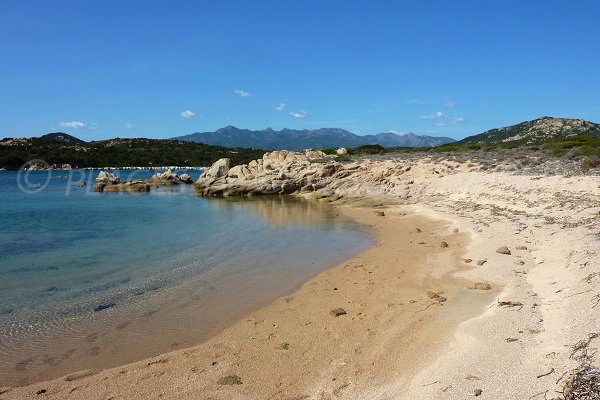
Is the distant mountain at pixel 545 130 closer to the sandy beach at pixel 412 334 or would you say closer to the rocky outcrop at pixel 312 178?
the rocky outcrop at pixel 312 178

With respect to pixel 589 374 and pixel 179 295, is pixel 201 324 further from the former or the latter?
pixel 589 374

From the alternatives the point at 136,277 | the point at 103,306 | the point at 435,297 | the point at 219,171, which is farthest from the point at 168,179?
the point at 435,297

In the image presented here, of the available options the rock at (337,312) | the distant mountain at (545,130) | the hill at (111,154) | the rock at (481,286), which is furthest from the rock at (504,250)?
the hill at (111,154)

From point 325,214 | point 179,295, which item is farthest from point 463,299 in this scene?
point 325,214

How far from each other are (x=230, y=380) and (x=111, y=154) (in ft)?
438

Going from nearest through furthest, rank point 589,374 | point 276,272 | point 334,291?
point 589,374
point 334,291
point 276,272

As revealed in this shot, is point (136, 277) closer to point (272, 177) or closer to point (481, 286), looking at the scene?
point (481, 286)

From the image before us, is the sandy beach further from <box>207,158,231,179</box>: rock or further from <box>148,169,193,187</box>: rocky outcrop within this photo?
<box>148,169,193,187</box>: rocky outcrop

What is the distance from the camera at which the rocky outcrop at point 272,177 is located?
4250 cm

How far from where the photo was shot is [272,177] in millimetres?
45500

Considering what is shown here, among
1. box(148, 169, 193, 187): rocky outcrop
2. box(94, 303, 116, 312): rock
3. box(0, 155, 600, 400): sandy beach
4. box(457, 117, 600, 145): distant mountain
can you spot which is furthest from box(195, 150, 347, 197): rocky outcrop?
box(457, 117, 600, 145): distant mountain

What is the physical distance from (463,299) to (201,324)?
588 centimetres

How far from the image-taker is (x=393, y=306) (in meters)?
10.0

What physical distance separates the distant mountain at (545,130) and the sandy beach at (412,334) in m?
83.0
